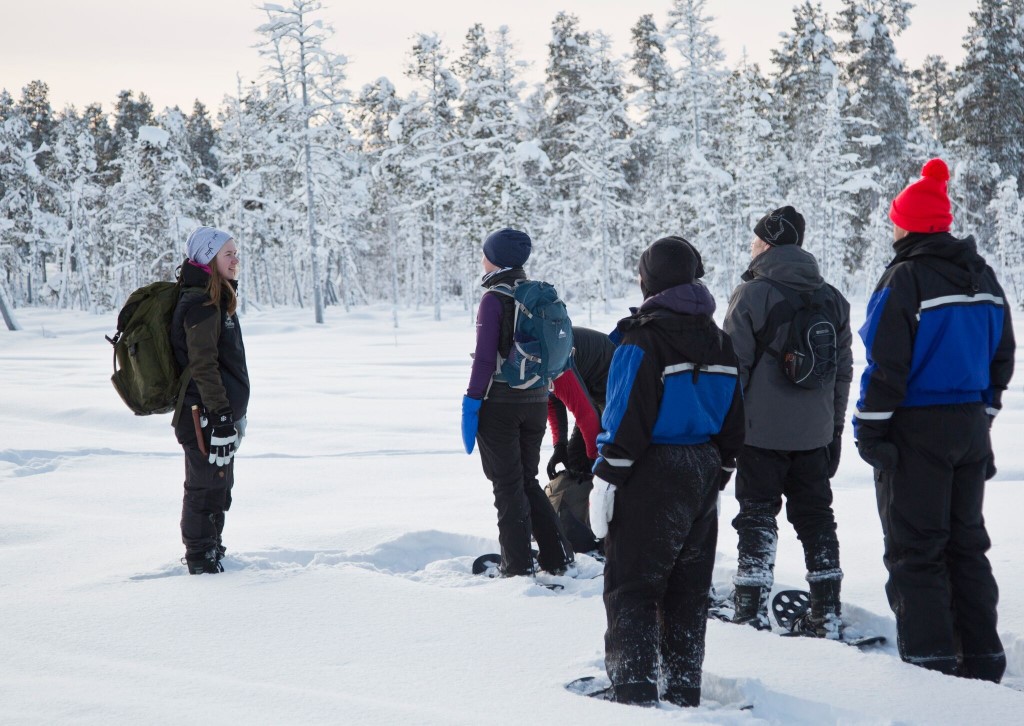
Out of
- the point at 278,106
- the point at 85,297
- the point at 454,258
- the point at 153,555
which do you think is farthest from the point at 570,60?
the point at 153,555

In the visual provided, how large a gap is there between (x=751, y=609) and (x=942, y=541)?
0.99 meters

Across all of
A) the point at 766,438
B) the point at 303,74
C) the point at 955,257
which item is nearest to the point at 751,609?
the point at 766,438

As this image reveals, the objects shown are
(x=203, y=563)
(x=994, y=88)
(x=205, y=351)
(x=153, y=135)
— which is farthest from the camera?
(x=153, y=135)

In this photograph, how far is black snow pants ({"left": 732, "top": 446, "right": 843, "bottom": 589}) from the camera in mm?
4094

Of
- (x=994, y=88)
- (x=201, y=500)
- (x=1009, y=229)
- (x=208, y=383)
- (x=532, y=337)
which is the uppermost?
(x=994, y=88)

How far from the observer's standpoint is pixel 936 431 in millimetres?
3525

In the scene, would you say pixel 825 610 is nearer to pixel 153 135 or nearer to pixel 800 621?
pixel 800 621

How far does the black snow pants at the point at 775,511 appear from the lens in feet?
13.4

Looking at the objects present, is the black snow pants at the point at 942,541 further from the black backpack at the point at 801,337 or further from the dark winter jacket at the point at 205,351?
the dark winter jacket at the point at 205,351

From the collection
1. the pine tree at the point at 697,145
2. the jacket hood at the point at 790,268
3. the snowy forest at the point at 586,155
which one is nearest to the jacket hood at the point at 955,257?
the jacket hood at the point at 790,268

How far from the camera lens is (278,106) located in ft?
110

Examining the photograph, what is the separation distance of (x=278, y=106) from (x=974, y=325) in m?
33.9

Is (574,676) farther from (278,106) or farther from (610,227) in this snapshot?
(610,227)

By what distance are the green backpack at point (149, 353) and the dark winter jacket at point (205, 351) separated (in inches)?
2.6
